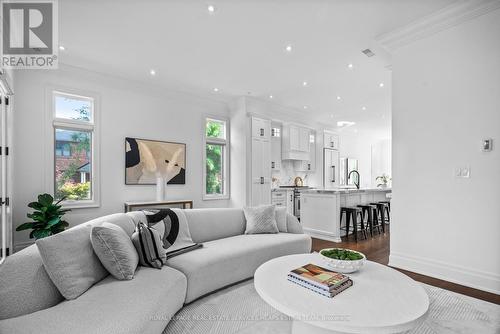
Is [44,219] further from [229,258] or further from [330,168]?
[330,168]

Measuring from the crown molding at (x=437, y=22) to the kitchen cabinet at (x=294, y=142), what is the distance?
390 cm

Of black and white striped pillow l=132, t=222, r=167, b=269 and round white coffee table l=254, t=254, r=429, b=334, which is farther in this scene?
black and white striped pillow l=132, t=222, r=167, b=269

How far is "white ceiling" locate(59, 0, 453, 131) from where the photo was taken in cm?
293

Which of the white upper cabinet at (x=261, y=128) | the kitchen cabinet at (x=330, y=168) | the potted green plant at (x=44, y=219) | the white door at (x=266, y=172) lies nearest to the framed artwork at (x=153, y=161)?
the potted green plant at (x=44, y=219)

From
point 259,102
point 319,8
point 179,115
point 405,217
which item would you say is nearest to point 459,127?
point 405,217

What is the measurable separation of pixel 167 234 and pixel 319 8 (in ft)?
9.60

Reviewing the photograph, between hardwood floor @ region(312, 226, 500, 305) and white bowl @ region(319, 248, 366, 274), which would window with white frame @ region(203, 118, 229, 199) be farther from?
white bowl @ region(319, 248, 366, 274)

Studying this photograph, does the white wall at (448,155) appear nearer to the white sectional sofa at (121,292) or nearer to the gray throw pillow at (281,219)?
the gray throw pillow at (281,219)

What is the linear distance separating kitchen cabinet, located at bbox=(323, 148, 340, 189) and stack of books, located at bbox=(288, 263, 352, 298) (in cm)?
691

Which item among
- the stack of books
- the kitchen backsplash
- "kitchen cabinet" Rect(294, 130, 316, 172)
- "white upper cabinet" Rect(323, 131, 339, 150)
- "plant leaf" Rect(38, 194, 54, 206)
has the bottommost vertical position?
the stack of books

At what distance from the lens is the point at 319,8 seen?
9.50 feet

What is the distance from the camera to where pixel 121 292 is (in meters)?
1.67

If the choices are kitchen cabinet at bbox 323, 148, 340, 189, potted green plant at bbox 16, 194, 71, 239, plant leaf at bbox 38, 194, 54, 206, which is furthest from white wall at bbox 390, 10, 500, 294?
kitchen cabinet at bbox 323, 148, 340, 189

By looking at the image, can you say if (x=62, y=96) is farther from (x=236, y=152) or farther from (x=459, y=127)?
(x=459, y=127)
